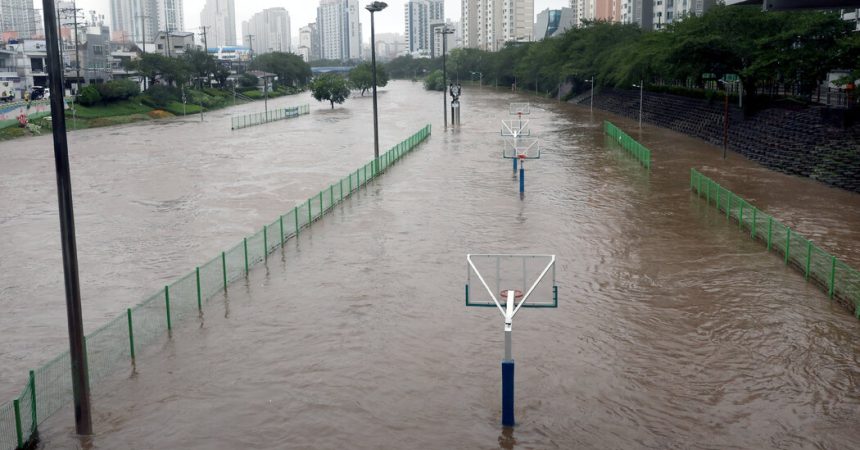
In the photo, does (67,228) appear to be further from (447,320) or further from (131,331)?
(447,320)

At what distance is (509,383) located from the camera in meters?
15.1

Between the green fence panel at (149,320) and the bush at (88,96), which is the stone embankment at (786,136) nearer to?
the green fence panel at (149,320)

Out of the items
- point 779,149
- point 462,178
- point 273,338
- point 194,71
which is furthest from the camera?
point 194,71

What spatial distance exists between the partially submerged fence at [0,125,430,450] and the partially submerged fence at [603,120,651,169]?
2517 cm

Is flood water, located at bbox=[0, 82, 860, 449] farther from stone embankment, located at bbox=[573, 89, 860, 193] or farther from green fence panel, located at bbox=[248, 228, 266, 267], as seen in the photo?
stone embankment, located at bbox=[573, 89, 860, 193]

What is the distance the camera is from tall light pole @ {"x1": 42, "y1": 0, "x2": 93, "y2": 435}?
43.0ft

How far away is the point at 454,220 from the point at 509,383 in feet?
64.7

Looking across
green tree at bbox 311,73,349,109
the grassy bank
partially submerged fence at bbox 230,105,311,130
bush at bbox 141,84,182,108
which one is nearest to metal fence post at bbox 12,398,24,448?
the grassy bank

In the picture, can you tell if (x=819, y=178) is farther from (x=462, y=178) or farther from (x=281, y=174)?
(x=281, y=174)

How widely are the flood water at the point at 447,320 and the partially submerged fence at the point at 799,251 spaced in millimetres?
496

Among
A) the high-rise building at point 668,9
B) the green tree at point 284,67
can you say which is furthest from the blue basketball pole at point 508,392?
the green tree at point 284,67

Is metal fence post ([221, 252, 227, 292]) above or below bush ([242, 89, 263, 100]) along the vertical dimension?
below

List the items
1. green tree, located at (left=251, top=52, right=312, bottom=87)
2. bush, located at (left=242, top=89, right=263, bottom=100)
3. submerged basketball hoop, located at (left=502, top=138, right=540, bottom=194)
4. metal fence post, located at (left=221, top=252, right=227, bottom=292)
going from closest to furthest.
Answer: metal fence post, located at (left=221, top=252, right=227, bottom=292), submerged basketball hoop, located at (left=502, top=138, right=540, bottom=194), bush, located at (left=242, top=89, right=263, bottom=100), green tree, located at (left=251, top=52, right=312, bottom=87)

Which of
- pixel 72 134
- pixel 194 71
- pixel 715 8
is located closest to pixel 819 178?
pixel 715 8
